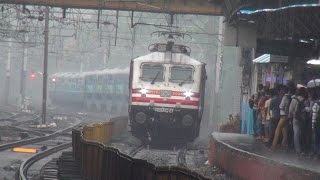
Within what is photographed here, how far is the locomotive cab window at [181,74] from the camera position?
22453 mm

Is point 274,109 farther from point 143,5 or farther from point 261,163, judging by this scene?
point 143,5

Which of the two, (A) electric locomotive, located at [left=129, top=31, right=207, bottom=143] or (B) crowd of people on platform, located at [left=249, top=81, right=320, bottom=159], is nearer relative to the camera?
(B) crowd of people on platform, located at [left=249, top=81, right=320, bottom=159]

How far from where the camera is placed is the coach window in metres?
22.5

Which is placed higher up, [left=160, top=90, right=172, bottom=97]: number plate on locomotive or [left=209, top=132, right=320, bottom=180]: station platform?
[left=160, top=90, right=172, bottom=97]: number plate on locomotive

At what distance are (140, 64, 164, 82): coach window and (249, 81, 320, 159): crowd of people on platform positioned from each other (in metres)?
5.48

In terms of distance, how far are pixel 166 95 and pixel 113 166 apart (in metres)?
11.7

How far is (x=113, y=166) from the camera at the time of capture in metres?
10.5

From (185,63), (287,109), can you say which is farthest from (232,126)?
(287,109)

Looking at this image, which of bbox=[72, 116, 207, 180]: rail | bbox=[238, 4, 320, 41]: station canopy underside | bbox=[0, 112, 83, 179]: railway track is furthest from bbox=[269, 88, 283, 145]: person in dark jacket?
bbox=[0, 112, 83, 179]: railway track

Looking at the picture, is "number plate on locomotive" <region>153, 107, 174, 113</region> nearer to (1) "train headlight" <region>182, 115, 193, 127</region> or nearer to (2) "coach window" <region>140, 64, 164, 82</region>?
(1) "train headlight" <region>182, 115, 193, 127</region>

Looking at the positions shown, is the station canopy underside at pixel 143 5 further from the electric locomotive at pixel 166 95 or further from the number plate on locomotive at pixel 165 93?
the number plate on locomotive at pixel 165 93

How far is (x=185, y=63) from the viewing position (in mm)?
22609

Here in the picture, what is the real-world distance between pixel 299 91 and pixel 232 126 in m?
11.9

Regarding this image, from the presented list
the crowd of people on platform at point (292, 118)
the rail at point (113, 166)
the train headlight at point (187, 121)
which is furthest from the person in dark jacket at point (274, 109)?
the train headlight at point (187, 121)
